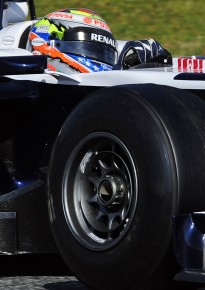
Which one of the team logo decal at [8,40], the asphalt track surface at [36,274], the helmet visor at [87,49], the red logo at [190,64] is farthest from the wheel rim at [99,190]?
the team logo decal at [8,40]

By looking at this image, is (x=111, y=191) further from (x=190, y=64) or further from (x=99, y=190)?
(x=190, y=64)

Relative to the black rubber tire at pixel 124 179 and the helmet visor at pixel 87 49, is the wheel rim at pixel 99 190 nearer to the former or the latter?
the black rubber tire at pixel 124 179

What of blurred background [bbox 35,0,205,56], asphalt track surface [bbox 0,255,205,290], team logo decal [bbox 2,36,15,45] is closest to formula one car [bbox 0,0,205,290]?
asphalt track surface [bbox 0,255,205,290]

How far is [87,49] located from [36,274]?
1.52m

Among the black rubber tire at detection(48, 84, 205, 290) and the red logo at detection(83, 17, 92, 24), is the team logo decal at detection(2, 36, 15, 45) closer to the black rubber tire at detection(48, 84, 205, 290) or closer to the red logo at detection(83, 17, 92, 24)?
the red logo at detection(83, 17, 92, 24)

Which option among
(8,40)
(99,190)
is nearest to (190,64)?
(8,40)

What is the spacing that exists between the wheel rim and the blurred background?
9271mm

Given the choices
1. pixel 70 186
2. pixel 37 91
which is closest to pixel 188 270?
pixel 70 186

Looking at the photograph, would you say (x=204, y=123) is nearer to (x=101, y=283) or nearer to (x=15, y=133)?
(x=101, y=283)

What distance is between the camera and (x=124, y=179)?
4379mm

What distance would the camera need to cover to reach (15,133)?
17.2 ft

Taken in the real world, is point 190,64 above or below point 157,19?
→ below

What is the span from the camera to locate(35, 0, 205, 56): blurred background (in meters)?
14.2

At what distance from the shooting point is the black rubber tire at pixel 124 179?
4105 mm
